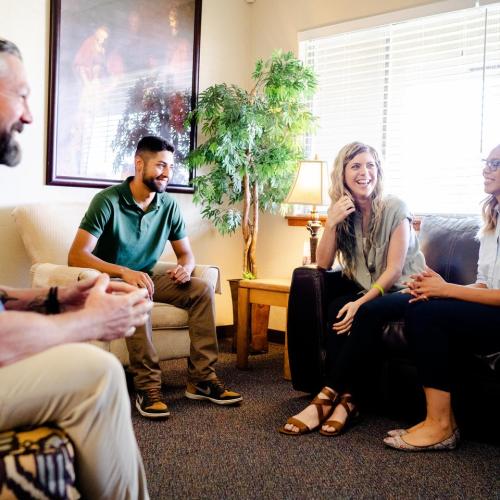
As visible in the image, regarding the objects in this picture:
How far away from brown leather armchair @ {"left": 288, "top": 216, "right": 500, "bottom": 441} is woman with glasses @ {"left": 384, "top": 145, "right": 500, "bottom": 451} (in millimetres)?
96

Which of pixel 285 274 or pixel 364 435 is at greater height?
pixel 285 274

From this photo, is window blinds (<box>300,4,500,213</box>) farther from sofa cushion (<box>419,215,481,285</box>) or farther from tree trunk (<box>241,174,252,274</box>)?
tree trunk (<box>241,174,252,274</box>)

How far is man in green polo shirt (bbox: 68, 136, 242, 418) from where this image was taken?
2.99m

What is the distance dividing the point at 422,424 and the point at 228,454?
736 millimetres

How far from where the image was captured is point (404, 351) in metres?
2.78

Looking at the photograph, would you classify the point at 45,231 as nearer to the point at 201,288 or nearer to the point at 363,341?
the point at 201,288

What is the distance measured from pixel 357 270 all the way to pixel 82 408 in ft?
6.47

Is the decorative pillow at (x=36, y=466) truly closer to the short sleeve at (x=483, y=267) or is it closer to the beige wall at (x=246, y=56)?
the short sleeve at (x=483, y=267)

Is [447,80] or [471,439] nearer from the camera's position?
[471,439]

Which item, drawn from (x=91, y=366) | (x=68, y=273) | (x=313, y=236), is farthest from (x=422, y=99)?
(x=91, y=366)

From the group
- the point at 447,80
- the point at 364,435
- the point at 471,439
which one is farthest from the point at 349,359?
the point at 447,80

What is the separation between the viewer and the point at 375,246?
306 cm

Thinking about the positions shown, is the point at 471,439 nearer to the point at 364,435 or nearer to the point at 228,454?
the point at 364,435

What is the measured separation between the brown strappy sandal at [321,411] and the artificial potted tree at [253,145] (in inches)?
57.6
